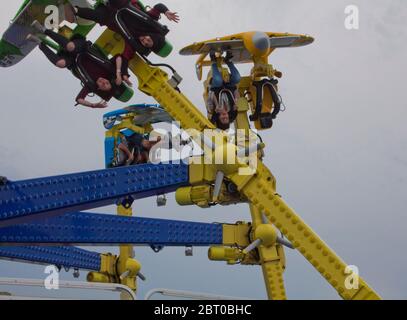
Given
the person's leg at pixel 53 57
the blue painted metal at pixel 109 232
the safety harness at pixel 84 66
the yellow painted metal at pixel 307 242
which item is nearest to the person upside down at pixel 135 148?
the blue painted metal at pixel 109 232

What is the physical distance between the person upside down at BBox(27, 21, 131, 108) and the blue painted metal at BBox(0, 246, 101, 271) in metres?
5.17

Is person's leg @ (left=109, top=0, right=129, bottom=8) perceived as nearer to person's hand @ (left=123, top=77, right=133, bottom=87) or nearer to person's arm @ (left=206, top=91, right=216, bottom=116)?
person's hand @ (left=123, top=77, right=133, bottom=87)

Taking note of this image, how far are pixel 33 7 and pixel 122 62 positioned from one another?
5.22 feet

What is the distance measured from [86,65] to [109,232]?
2788 mm

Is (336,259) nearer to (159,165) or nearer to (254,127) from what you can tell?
(159,165)

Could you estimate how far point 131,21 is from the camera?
1246 cm

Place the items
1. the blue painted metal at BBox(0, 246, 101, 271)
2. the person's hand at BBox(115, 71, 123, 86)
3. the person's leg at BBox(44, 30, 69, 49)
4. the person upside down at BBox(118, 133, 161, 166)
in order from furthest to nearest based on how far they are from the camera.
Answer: the blue painted metal at BBox(0, 246, 101, 271) < the person upside down at BBox(118, 133, 161, 166) < the person's hand at BBox(115, 71, 123, 86) < the person's leg at BBox(44, 30, 69, 49)

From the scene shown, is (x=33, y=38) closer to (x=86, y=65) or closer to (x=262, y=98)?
(x=86, y=65)

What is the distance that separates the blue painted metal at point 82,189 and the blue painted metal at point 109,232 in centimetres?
196

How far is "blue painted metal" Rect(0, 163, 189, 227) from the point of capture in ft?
30.1

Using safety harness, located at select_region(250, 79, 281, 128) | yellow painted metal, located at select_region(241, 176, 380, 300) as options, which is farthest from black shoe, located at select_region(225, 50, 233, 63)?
yellow painted metal, located at select_region(241, 176, 380, 300)

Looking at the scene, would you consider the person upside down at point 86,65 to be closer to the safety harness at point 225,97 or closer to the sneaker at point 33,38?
the sneaker at point 33,38
